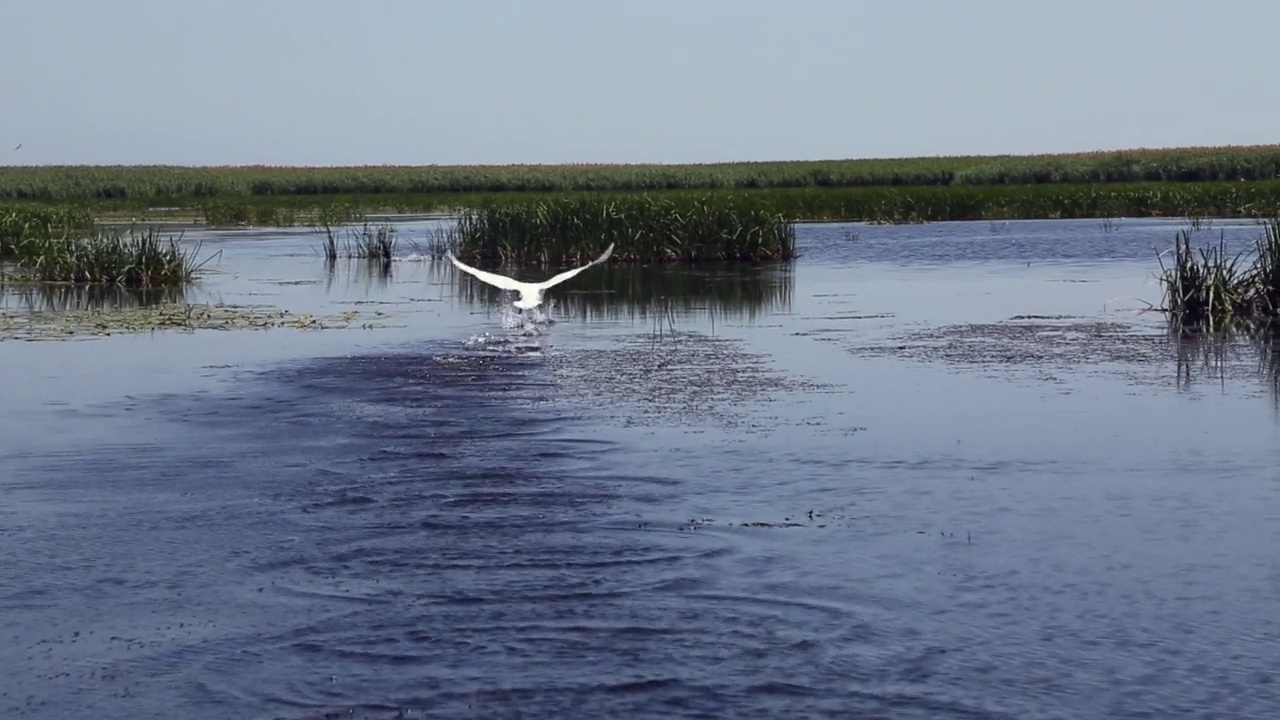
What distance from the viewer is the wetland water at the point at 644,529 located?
617 centimetres

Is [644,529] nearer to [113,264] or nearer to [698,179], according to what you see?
[113,264]

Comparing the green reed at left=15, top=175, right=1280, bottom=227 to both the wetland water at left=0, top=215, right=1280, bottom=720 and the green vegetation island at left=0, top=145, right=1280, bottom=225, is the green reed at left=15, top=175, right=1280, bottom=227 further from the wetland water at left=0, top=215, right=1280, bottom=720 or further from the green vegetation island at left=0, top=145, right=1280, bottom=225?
the wetland water at left=0, top=215, right=1280, bottom=720

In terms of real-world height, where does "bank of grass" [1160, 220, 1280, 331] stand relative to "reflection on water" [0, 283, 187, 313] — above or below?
above

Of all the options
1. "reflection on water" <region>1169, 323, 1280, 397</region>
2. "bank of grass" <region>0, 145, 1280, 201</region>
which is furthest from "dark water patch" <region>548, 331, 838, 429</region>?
"bank of grass" <region>0, 145, 1280, 201</region>

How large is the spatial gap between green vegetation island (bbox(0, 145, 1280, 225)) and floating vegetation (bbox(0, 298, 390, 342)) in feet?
37.2

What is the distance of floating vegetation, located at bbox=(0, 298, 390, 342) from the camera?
1853cm

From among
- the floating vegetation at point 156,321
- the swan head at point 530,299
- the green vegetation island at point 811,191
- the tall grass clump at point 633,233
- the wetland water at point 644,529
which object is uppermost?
the green vegetation island at point 811,191

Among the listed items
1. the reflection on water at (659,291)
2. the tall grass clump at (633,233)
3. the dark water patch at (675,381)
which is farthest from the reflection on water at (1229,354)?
the tall grass clump at (633,233)

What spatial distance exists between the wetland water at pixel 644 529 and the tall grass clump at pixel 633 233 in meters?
11.9

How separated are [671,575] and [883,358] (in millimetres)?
8090

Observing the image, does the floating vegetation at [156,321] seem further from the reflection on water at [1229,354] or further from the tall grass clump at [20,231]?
the tall grass clump at [20,231]

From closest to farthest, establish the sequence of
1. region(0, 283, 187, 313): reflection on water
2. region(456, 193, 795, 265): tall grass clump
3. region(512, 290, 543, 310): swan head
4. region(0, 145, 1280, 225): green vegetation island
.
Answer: region(512, 290, 543, 310): swan head, region(0, 283, 187, 313): reflection on water, region(456, 193, 795, 265): tall grass clump, region(0, 145, 1280, 225): green vegetation island

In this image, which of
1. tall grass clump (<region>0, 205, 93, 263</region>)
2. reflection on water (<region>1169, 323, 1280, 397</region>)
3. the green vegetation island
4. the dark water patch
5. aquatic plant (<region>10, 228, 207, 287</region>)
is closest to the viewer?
the dark water patch

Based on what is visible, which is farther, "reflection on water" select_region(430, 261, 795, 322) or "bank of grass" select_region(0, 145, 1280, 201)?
"bank of grass" select_region(0, 145, 1280, 201)
